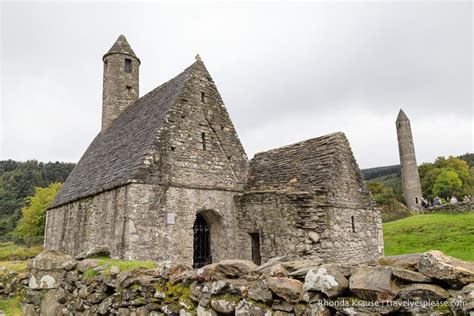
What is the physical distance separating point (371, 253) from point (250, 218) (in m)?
4.44

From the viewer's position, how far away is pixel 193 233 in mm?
12438

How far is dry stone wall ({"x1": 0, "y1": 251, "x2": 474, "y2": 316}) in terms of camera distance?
9.00ft

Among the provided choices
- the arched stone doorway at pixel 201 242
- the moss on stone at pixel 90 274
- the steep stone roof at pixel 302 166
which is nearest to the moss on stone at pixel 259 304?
the moss on stone at pixel 90 274

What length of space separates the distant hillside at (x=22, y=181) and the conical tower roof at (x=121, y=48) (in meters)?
55.1

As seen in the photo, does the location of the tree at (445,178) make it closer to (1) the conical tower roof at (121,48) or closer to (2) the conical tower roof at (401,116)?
(2) the conical tower roof at (401,116)

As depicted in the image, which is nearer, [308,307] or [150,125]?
[308,307]

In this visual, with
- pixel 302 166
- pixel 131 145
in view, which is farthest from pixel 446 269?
pixel 131 145

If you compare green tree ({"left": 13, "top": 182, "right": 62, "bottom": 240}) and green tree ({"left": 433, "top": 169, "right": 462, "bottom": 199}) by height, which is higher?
green tree ({"left": 433, "top": 169, "right": 462, "bottom": 199})

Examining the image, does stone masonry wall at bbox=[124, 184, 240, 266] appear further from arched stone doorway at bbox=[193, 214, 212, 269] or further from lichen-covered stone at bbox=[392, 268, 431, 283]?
lichen-covered stone at bbox=[392, 268, 431, 283]

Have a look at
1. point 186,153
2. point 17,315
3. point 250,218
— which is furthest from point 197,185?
point 17,315

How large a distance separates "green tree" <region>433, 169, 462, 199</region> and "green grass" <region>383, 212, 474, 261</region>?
43175 millimetres

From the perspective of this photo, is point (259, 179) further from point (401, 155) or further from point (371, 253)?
point (401, 155)

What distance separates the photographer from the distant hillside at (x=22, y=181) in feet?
241

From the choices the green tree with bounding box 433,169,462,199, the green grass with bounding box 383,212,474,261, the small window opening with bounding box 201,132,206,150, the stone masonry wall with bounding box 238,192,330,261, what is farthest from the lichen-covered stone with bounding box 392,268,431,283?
the green tree with bounding box 433,169,462,199
